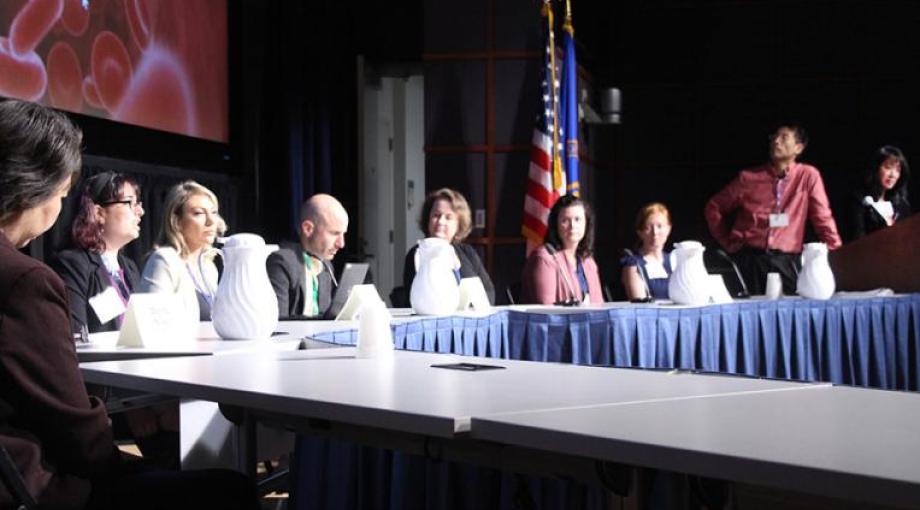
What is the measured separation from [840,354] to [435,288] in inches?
69.6

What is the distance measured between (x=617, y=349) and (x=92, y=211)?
70.4 inches

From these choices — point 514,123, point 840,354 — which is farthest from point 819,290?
point 514,123

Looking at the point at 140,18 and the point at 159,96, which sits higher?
the point at 140,18

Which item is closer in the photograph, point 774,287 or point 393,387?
point 393,387

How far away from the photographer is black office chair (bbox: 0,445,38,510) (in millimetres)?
1551

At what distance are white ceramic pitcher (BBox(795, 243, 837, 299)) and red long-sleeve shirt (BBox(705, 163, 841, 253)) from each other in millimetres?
1430

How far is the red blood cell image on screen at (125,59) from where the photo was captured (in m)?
5.30

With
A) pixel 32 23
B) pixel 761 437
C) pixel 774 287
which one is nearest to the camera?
pixel 761 437

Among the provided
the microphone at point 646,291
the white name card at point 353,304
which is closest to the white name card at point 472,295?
the white name card at point 353,304

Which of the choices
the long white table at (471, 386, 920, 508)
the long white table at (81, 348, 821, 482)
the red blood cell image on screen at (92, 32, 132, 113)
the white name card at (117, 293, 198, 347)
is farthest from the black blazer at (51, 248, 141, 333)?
the long white table at (471, 386, 920, 508)

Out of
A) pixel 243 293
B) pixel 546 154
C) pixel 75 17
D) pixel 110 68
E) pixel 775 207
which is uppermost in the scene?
pixel 75 17

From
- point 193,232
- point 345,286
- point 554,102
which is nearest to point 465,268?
point 345,286

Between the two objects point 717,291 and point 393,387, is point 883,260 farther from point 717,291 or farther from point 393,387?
point 393,387

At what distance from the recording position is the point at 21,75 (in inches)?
206
